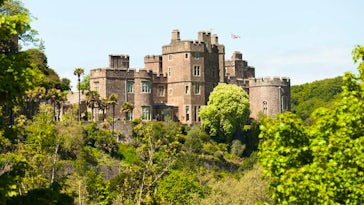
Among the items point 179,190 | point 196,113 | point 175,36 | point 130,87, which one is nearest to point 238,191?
point 179,190

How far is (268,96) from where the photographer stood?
283 feet

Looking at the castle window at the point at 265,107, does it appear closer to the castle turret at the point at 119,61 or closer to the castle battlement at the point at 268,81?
the castle battlement at the point at 268,81

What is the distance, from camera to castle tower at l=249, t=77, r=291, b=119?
8600 centimetres

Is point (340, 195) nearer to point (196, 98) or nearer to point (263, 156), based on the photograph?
point (263, 156)

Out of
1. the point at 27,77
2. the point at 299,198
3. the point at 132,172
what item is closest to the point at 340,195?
the point at 299,198

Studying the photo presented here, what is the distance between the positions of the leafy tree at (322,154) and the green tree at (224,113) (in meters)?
54.0

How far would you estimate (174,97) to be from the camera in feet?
267

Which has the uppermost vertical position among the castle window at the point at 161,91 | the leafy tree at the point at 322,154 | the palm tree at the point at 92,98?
the castle window at the point at 161,91

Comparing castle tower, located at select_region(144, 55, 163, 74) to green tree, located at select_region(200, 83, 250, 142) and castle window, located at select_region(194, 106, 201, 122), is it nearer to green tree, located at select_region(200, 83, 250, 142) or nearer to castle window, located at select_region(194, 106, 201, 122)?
castle window, located at select_region(194, 106, 201, 122)

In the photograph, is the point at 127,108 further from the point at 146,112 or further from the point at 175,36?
the point at 175,36

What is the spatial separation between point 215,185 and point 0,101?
140 feet

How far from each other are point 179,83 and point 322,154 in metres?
60.3

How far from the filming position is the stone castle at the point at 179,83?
76.6m

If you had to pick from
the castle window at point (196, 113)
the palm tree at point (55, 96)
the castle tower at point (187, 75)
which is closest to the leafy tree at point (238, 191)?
the palm tree at point (55, 96)
